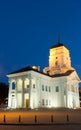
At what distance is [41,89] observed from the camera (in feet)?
182

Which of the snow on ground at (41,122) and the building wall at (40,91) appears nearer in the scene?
the snow on ground at (41,122)

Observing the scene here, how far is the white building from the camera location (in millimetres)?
51969

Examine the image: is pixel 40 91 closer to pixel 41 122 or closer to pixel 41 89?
pixel 41 89

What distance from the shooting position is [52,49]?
2820 inches

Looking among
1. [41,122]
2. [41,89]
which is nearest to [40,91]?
[41,89]

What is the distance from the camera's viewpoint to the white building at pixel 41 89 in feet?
171

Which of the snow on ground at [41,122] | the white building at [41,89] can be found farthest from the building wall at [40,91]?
the snow on ground at [41,122]

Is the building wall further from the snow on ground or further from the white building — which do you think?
the snow on ground

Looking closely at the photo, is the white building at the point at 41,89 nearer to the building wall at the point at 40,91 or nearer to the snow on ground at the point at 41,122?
the building wall at the point at 40,91

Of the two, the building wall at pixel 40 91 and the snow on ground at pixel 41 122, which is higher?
the building wall at pixel 40 91

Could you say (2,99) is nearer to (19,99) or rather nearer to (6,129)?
(19,99)

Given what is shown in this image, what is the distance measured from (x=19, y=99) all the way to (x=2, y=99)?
15173mm

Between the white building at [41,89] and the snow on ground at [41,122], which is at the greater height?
the white building at [41,89]

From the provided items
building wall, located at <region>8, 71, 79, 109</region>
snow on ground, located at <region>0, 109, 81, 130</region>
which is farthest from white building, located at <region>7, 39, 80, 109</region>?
snow on ground, located at <region>0, 109, 81, 130</region>
